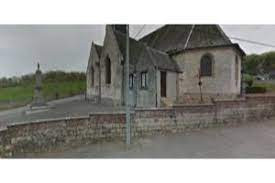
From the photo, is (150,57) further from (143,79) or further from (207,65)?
(207,65)

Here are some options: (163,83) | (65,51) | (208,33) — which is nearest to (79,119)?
(65,51)

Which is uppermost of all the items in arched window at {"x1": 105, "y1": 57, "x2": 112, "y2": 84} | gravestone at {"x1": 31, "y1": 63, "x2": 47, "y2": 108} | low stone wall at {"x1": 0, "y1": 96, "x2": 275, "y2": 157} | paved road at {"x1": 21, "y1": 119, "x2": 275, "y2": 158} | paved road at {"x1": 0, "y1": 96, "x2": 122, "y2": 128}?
arched window at {"x1": 105, "y1": 57, "x2": 112, "y2": 84}

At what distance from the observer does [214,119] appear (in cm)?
612

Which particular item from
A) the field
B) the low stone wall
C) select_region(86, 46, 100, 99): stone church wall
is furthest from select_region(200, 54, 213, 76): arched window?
the field

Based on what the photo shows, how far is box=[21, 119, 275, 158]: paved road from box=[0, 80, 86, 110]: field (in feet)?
5.43

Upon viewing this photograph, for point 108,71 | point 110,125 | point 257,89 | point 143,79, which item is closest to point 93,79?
point 108,71

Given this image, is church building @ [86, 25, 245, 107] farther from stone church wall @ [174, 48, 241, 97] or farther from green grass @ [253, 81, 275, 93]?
green grass @ [253, 81, 275, 93]

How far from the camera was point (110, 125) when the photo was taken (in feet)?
16.5

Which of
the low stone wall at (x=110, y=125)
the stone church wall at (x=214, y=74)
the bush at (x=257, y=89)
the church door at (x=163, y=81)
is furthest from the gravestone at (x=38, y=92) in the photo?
the bush at (x=257, y=89)

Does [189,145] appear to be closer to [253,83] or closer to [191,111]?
[191,111]

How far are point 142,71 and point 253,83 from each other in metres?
4.37

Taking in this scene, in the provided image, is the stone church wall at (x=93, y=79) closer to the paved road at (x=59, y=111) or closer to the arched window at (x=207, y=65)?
the paved road at (x=59, y=111)

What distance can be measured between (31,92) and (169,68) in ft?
16.9

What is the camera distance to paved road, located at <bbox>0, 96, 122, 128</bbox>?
474 cm
